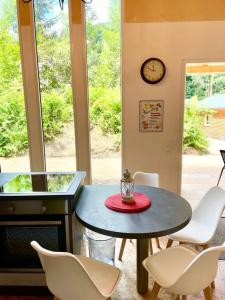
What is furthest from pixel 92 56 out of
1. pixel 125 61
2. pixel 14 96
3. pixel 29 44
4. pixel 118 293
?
pixel 118 293

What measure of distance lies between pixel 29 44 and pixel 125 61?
1.34 m

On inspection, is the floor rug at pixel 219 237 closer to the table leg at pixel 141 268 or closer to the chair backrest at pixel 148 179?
the chair backrest at pixel 148 179

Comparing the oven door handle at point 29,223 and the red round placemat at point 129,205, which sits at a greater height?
the red round placemat at point 129,205

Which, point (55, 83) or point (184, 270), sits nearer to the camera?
point (184, 270)

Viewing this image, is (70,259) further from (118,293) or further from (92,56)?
(92,56)

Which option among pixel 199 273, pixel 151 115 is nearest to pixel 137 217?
pixel 199 273

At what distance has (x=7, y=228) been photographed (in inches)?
83.0

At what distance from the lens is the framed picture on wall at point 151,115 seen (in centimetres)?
375

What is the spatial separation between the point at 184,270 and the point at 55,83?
3042 millimetres

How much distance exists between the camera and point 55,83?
12.5 feet

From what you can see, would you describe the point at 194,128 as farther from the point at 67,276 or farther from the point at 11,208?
the point at 67,276

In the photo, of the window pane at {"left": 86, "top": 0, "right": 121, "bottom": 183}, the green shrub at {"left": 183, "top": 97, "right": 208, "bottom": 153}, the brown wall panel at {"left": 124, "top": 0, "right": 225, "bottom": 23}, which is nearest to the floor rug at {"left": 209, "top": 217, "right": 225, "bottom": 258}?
the green shrub at {"left": 183, "top": 97, "right": 208, "bottom": 153}

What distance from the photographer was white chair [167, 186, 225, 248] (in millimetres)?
2208

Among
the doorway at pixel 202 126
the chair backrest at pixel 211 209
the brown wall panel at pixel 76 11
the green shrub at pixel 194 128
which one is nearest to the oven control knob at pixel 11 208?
the chair backrest at pixel 211 209
